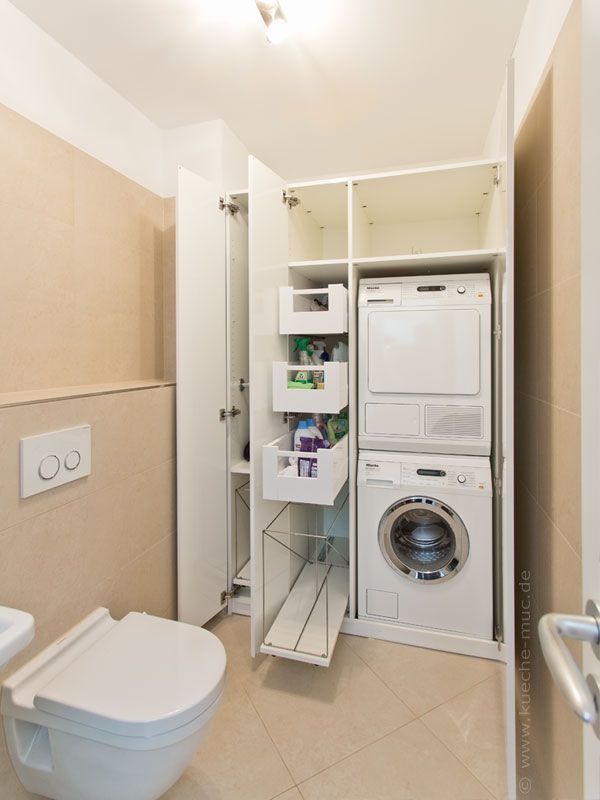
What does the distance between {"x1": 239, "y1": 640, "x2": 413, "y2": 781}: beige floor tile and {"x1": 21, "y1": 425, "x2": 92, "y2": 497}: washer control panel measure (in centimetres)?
119

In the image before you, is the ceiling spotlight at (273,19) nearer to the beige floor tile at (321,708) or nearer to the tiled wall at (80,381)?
the tiled wall at (80,381)

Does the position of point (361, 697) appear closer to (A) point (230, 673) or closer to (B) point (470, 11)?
(A) point (230, 673)

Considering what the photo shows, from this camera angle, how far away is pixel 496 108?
210cm

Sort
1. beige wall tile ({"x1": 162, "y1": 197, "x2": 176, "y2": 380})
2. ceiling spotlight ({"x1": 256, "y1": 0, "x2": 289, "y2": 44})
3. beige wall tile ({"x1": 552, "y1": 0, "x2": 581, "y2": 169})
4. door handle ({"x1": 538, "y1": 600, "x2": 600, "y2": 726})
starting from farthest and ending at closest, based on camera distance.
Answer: beige wall tile ({"x1": 162, "y1": 197, "x2": 176, "y2": 380}), ceiling spotlight ({"x1": 256, "y1": 0, "x2": 289, "y2": 44}), beige wall tile ({"x1": 552, "y1": 0, "x2": 581, "y2": 169}), door handle ({"x1": 538, "y1": 600, "x2": 600, "y2": 726})

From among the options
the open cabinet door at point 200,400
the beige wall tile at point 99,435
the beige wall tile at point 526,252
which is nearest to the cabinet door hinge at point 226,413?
the open cabinet door at point 200,400

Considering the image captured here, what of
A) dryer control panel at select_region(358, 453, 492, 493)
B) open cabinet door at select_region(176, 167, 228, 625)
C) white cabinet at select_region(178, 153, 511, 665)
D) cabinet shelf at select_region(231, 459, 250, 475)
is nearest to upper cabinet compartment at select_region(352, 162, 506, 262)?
white cabinet at select_region(178, 153, 511, 665)

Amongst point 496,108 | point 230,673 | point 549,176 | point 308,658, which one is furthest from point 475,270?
point 230,673

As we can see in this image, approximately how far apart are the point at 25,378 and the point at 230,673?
60.4 inches

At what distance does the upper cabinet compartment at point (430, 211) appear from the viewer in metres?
1.92

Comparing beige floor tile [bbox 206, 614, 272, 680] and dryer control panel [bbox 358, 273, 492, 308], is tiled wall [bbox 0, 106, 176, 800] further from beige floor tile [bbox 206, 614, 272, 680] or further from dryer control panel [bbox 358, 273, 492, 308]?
dryer control panel [bbox 358, 273, 492, 308]

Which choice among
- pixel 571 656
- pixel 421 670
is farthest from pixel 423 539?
pixel 571 656

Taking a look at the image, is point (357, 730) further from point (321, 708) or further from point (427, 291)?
point (427, 291)

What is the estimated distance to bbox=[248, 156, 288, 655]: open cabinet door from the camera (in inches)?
68.4

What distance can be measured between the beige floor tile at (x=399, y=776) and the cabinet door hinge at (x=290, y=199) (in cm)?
238
